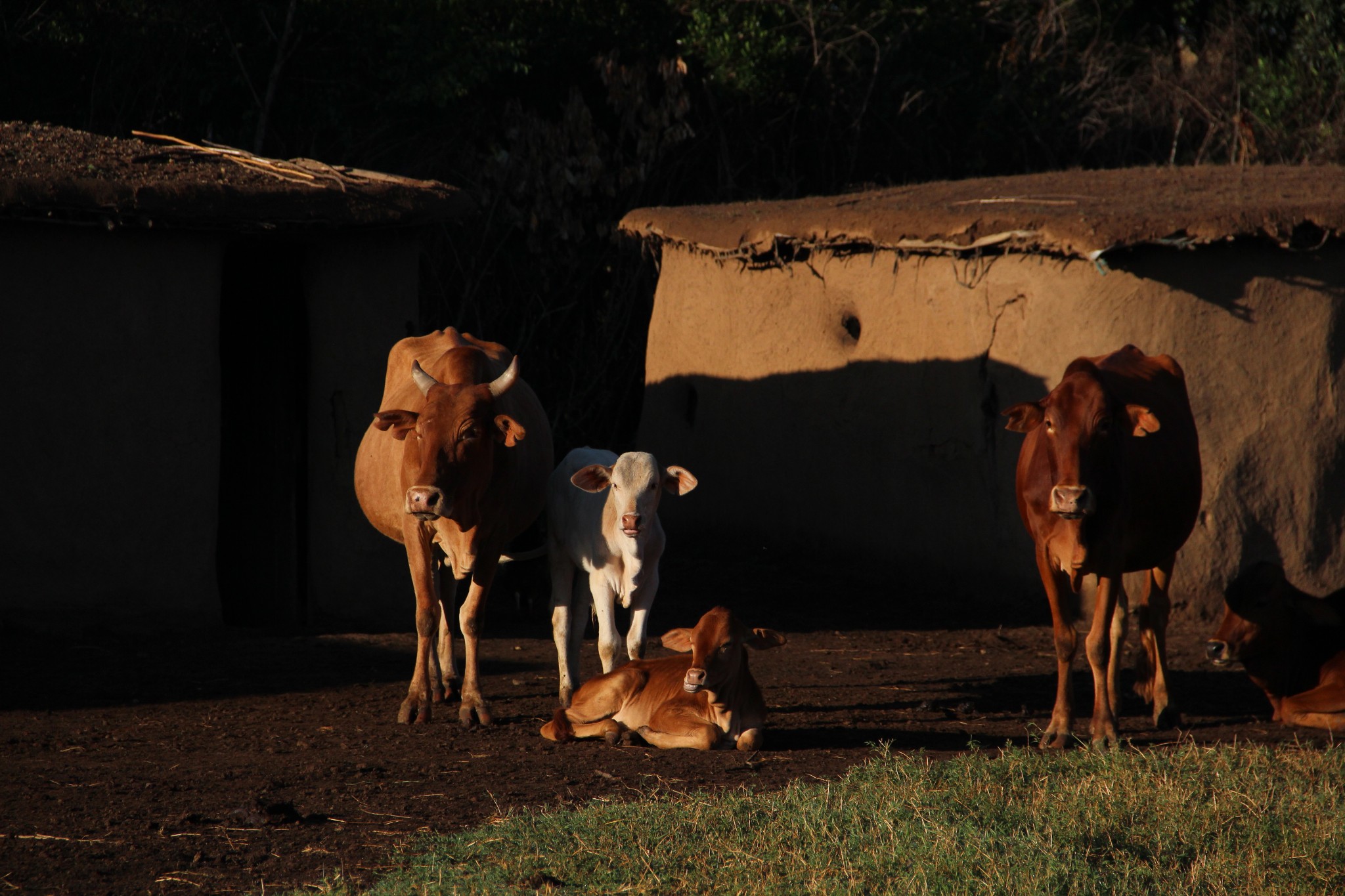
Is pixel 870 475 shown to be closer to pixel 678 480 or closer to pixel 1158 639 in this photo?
pixel 1158 639

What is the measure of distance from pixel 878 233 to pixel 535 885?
694 cm

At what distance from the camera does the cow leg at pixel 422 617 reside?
751cm

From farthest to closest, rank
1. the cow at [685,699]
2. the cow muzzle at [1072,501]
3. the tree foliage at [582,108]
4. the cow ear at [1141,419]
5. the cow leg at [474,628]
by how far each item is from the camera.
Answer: the tree foliage at [582,108], the cow leg at [474,628], the cow ear at [1141,419], the cow at [685,699], the cow muzzle at [1072,501]

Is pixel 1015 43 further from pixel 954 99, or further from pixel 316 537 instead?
pixel 316 537

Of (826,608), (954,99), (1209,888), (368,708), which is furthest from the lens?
(954,99)

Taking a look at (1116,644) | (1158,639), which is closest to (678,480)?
(1116,644)

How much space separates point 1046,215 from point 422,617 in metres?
4.97

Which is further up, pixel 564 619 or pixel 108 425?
pixel 108 425

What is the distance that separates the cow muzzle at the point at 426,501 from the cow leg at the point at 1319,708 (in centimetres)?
437

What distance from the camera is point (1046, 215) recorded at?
9.85m

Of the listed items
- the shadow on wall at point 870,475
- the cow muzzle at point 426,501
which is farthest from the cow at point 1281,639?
the cow muzzle at point 426,501

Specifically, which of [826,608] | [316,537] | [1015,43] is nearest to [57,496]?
[316,537]

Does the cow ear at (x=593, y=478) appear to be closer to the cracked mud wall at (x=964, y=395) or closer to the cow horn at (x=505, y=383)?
the cow horn at (x=505, y=383)

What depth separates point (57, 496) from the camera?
30.0ft
